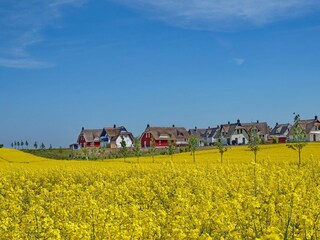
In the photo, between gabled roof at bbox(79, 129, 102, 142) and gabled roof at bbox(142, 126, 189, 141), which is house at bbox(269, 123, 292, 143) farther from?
gabled roof at bbox(79, 129, 102, 142)

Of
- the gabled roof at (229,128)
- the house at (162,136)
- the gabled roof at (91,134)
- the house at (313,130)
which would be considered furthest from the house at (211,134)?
the gabled roof at (91,134)

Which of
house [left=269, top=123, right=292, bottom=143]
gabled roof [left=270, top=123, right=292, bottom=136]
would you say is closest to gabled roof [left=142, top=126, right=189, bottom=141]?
house [left=269, top=123, right=292, bottom=143]

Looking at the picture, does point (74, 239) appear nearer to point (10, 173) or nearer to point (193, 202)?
point (193, 202)

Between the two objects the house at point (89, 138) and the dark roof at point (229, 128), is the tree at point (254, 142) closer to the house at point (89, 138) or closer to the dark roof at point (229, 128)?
the dark roof at point (229, 128)

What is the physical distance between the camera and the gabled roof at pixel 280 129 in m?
134

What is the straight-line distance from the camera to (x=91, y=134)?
134750mm

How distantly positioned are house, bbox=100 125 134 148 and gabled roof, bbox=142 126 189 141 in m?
8.83

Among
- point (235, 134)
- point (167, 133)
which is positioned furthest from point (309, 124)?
point (167, 133)

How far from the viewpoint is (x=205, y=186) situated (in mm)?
16172

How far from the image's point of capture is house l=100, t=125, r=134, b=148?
126562mm

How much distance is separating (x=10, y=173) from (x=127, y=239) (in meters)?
26.9

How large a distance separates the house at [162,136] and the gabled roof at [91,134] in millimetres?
17762

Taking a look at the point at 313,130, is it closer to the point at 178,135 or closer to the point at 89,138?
the point at 178,135

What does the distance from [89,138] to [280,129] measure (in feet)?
172
